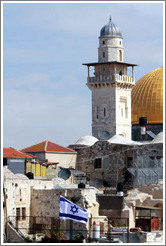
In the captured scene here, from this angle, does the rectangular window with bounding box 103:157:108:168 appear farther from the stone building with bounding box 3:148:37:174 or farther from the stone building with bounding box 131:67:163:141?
the stone building with bounding box 131:67:163:141

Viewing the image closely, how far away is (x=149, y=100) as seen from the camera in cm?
8594

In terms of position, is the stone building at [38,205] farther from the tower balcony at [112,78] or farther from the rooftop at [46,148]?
the tower balcony at [112,78]

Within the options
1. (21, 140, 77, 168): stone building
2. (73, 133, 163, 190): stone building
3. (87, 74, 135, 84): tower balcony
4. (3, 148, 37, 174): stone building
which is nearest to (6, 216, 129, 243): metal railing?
(3, 148, 37, 174): stone building

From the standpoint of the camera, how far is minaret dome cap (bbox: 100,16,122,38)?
7712 cm

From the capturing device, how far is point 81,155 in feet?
226

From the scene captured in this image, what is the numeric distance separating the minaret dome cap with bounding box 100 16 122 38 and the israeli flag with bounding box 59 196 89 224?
123 ft

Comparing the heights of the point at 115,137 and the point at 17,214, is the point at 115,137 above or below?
above

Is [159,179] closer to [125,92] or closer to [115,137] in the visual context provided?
[115,137]

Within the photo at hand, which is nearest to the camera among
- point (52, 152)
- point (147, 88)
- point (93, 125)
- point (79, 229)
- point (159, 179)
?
point (79, 229)

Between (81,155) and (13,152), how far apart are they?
32.7ft

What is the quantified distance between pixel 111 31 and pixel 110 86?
4.67 metres

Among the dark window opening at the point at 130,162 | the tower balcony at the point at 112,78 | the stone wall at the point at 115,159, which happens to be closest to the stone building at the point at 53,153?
the stone wall at the point at 115,159

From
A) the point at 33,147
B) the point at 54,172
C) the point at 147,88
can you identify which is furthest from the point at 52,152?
the point at 147,88

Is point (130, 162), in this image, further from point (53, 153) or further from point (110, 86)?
point (110, 86)
